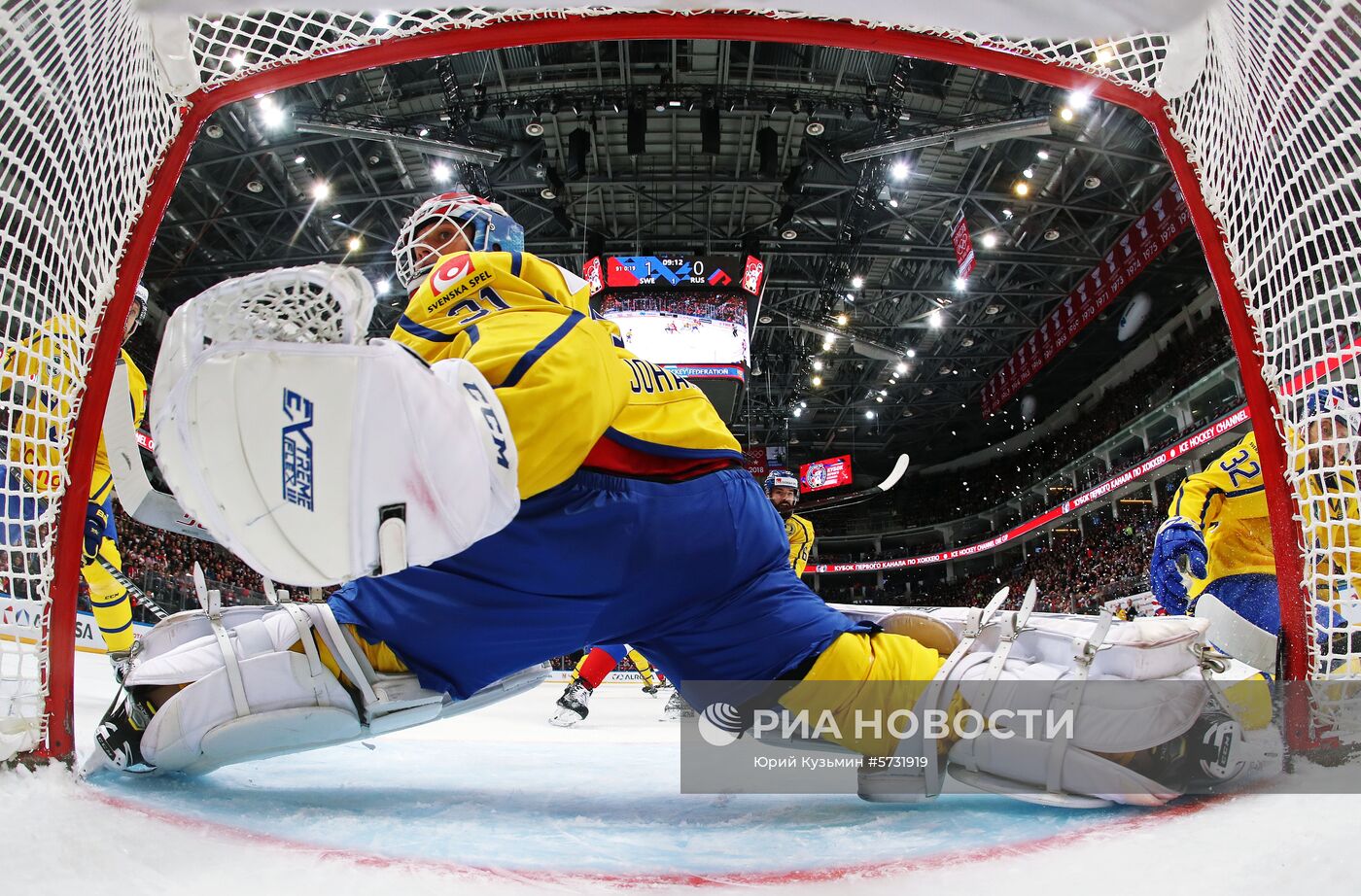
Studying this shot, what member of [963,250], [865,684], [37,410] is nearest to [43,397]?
[37,410]

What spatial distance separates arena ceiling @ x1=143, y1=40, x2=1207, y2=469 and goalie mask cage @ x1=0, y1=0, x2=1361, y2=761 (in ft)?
26.7

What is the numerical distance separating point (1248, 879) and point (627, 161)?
44.4 ft

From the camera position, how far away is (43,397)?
1335 millimetres

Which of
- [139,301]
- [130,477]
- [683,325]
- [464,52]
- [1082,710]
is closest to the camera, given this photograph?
[1082,710]

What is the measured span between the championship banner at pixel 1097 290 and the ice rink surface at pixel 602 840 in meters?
12.1

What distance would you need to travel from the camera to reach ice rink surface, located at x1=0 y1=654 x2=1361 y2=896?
0.72m

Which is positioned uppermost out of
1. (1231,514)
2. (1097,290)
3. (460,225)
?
→ (1097,290)

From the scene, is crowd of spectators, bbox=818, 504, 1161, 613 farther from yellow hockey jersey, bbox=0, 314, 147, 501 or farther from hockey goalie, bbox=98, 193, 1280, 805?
yellow hockey jersey, bbox=0, 314, 147, 501

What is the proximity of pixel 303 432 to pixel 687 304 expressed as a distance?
35.8ft

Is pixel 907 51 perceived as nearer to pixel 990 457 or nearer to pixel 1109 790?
pixel 1109 790

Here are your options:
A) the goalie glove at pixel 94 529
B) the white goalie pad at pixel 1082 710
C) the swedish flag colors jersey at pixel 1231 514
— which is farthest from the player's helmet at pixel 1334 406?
the goalie glove at pixel 94 529

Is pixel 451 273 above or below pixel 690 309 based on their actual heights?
below

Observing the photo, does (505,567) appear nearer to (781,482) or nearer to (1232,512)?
(1232,512)

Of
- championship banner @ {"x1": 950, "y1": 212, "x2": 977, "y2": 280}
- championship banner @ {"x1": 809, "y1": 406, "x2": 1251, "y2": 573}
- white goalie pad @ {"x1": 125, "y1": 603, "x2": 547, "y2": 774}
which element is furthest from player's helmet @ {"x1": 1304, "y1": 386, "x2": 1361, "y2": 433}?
championship banner @ {"x1": 950, "y1": 212, "x2": 977, "y2": 280}
